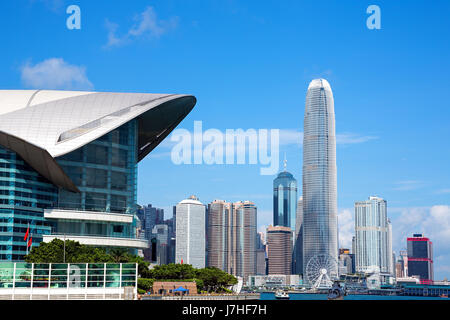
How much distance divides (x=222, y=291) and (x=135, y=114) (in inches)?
1844

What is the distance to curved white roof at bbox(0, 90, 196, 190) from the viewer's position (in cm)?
11462

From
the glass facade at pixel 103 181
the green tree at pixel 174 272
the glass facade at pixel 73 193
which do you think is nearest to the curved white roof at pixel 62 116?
the glass facade at pixel 73 193

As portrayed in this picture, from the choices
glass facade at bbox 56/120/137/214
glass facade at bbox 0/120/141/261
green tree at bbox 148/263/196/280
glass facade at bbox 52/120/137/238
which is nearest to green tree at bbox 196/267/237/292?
green tree at bbox 148/263/196/280

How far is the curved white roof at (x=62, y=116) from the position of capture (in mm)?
114625

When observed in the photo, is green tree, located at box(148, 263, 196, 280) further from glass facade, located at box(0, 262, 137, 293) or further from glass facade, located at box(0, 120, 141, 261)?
glass facade, located at box(0, 262, 137, 293)

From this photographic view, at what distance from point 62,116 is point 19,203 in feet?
59.1

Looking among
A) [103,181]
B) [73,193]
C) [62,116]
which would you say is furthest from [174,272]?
[62,116]

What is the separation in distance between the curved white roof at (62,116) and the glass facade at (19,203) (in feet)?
5.98

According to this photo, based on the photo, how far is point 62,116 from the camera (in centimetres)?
11912

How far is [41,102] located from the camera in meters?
122

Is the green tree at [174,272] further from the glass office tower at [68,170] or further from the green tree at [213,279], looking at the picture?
the glass office tower at [68,170]
